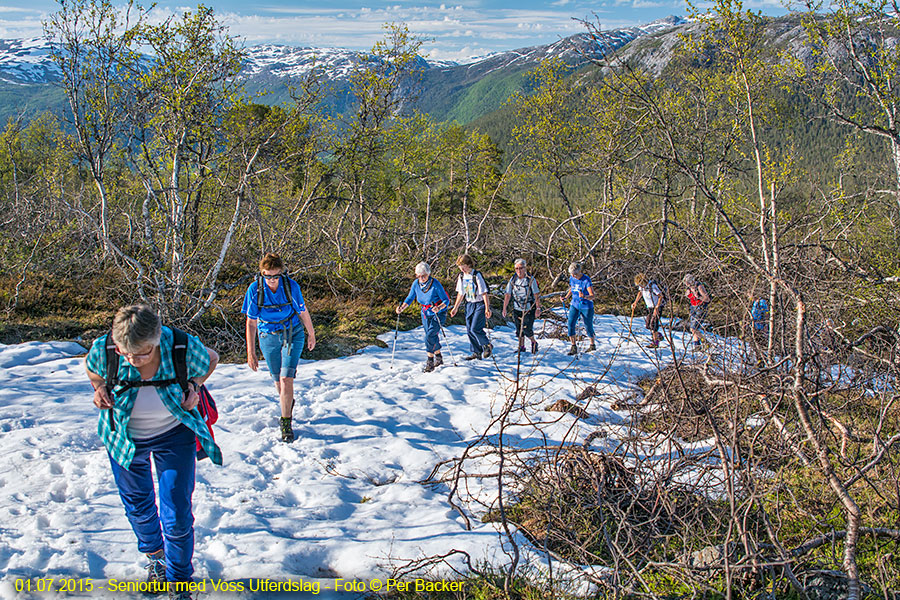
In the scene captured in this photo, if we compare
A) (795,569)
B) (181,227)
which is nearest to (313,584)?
(795,569)

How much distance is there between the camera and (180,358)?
308cm

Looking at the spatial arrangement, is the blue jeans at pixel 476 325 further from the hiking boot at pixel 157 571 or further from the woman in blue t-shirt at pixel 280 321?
the hiking boot at pixel 157 571

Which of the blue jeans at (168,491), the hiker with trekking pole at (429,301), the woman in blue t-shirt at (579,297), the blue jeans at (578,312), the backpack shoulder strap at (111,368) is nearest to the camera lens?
the backpack shoulder strap at (111,368)

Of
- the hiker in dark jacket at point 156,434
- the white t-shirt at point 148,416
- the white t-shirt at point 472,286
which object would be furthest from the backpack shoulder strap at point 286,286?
the white t-shirt at point 472,286

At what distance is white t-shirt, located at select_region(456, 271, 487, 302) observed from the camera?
8234 mm

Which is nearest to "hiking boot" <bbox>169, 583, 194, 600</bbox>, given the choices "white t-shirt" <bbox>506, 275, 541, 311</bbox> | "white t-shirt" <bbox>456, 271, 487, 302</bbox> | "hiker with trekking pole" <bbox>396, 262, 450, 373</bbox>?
"hiker with trekking pole" <bbox>396, 262, 450, 373</bbox>

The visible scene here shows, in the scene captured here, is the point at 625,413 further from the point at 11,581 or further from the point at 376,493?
the point at 11,581

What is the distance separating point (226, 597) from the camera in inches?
128

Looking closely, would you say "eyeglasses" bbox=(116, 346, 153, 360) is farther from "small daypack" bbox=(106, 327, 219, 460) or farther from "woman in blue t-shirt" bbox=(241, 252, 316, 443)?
"woman in blue t-shirt" bbox=(241, 252, 316, 443)

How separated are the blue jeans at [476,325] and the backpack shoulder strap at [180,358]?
5.69 metres

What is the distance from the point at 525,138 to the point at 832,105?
42.7 ft

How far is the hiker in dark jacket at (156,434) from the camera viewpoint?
298 centimetres

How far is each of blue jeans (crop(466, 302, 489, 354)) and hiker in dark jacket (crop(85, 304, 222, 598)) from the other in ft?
18.3

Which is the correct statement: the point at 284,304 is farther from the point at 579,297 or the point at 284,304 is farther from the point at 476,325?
the point at 579,297
